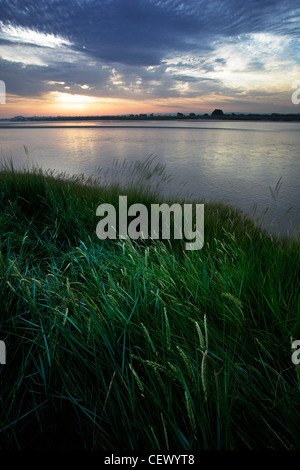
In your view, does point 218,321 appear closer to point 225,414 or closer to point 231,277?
point 231,277

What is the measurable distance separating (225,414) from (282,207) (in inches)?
243

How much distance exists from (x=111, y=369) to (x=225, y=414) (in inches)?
22.1

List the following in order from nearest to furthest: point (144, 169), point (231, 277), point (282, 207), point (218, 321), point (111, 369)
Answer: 1. point (111, 369)
2. point (218, 321)
3. point (231, 277)
4. point (144, 169)
5. point (282, 207)

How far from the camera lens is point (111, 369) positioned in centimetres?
126

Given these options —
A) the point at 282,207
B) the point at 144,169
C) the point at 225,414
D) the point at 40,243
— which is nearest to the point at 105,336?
the point at 225,414

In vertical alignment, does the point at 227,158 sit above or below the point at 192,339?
above
